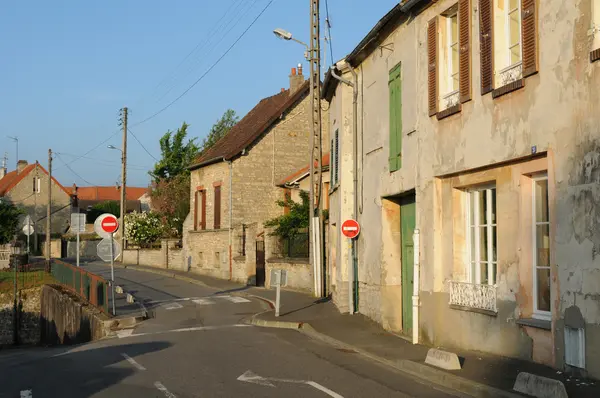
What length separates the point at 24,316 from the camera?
3300cm

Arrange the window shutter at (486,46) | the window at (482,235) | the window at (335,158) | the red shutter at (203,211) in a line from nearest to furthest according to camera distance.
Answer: the window shutter at (486,46)
the window at (482,235)
the window at (335,158)
the red shutter at (203,211)

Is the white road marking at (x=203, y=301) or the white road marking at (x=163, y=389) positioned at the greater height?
the white road marking at (x=163, y=389)

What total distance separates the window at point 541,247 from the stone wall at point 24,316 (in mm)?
26673

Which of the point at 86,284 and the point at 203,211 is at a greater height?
the point at 203,211

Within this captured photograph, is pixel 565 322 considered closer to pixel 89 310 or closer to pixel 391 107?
pixel 391 107

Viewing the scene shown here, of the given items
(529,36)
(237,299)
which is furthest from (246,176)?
(529,36)

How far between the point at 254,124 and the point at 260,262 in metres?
9.19

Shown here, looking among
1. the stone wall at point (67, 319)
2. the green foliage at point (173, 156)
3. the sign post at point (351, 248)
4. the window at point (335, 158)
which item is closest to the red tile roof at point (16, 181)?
the green foliage at point (173, 156)

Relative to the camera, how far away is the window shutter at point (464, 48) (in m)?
11.8

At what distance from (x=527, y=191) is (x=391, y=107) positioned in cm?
551

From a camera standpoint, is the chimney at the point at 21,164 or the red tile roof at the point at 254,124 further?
the chimney at the point at 21,164

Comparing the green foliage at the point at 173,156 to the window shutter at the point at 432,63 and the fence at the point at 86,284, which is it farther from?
the window shutter at the point at 432,63

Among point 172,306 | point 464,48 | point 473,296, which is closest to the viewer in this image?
point 473,296

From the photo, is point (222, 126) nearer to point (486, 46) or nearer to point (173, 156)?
point (173, 156)
